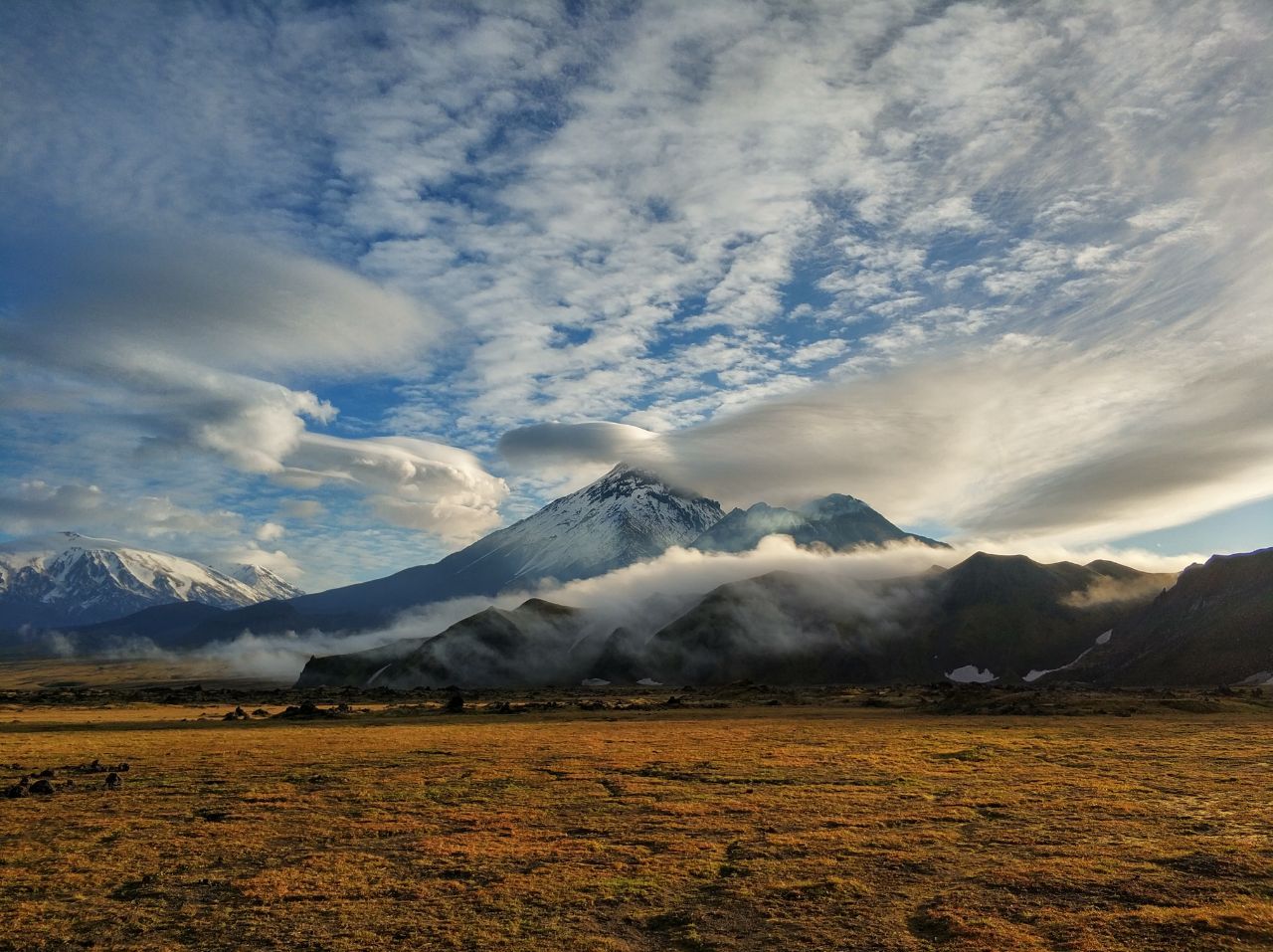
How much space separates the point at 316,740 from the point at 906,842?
58.5m

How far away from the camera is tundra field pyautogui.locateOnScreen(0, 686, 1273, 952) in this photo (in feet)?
61.4

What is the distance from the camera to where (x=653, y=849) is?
1049 inches

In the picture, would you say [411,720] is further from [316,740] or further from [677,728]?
[677,728]

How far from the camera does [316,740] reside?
227ft

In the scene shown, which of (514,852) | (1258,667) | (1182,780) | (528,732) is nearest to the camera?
(514,852)

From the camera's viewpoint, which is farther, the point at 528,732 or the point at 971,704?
the point at 971,704

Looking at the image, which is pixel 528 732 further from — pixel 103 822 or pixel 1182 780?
pixel 1182 780

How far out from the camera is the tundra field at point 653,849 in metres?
18.7

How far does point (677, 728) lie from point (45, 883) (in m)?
62.9

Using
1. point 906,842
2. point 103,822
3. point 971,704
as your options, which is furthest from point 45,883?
point 971,704

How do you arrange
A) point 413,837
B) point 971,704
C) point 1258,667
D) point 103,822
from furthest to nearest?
1. point 1258,667
2. point 971,704
3. point 103,822
4. point 413,837

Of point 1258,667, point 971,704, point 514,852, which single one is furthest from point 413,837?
point 1258,667

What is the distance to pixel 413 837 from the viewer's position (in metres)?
28.8

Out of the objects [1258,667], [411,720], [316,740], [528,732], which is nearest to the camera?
[316,740]
